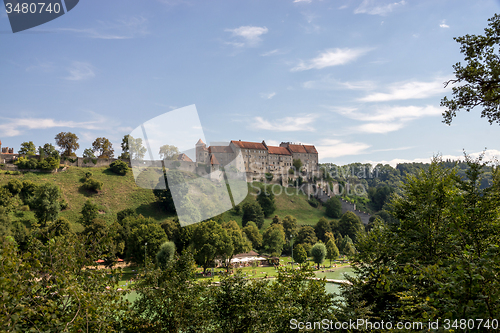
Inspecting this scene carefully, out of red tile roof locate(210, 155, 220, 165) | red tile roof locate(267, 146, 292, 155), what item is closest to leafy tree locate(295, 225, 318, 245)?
red tile roof locate(210, 155, 220, 165)

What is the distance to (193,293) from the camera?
10.4 metres

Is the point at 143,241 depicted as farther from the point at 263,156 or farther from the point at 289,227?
the point at 263,156

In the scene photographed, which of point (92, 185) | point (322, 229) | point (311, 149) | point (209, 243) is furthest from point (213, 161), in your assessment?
point (209, 243)

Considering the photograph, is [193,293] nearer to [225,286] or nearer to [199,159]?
[225,286]

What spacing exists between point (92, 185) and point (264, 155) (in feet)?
211

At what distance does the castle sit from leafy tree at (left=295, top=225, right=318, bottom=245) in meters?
38.7

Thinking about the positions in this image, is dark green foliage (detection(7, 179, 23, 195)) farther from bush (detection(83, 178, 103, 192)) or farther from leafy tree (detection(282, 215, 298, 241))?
leafy tree (detection(282, 215, 298, 241))

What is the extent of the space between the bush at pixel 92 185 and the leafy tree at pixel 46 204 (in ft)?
38.2

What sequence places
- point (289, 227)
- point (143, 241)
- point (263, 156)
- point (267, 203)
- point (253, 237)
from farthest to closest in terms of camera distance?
point (263, 156) < point (267, 203) < point (289, 227) < point (253, 237) < point (143, 241)

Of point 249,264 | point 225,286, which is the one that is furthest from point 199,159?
point 225,286

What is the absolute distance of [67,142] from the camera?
8769 cm

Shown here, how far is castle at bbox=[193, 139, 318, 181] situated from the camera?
354 feet

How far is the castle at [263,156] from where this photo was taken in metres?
108

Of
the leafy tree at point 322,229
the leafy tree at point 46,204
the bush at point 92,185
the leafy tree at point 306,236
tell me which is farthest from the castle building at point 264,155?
the leafy tree at point 46,204
